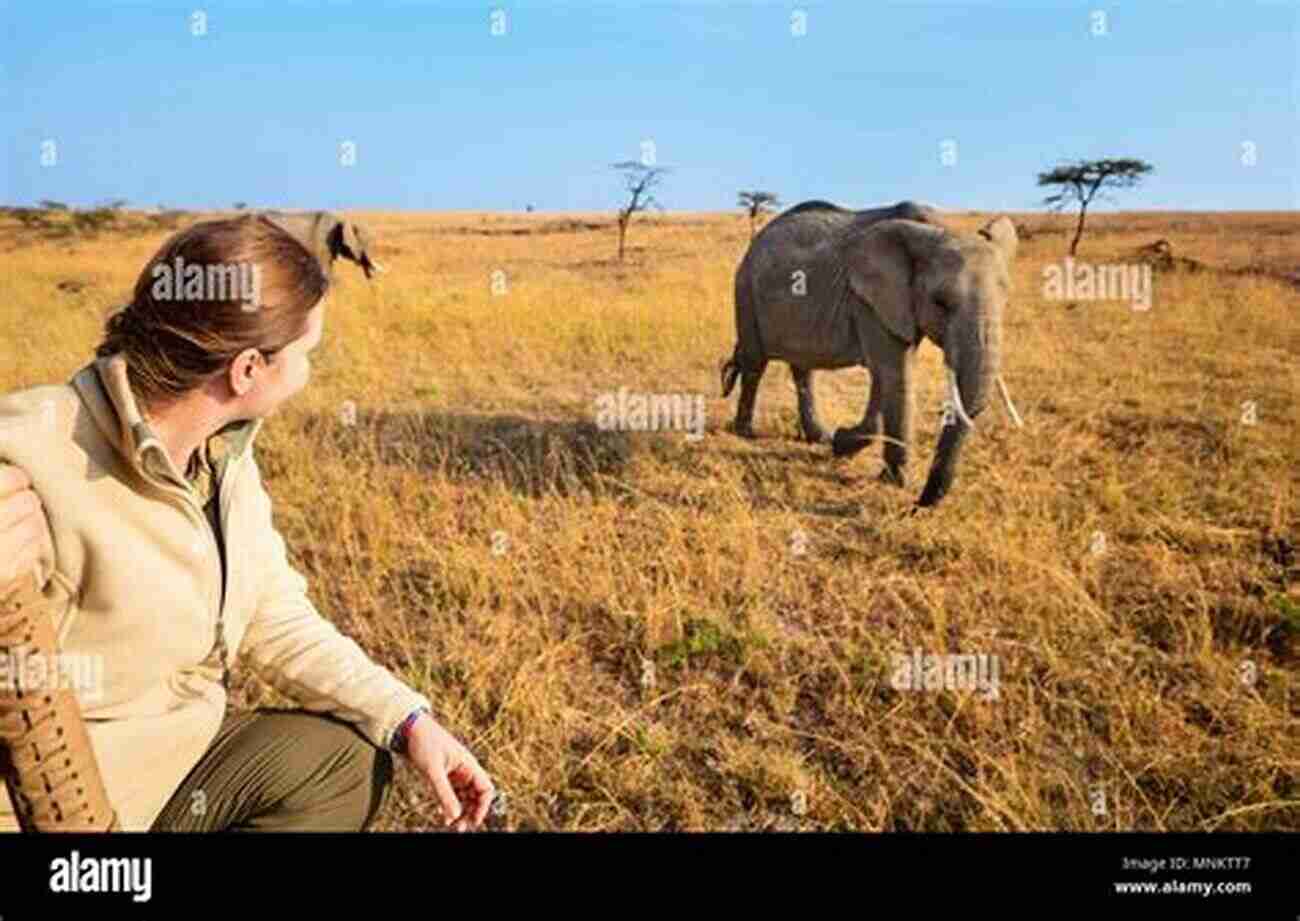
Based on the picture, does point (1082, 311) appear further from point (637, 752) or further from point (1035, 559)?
point (637, 752)

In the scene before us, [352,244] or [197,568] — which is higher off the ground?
[352,244]

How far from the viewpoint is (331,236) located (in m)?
3.89

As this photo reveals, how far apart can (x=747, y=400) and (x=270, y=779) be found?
3291mm

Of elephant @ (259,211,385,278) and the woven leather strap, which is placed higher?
elephant @ (259,211,385,278)

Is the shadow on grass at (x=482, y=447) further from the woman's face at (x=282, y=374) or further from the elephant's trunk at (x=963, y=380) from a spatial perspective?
the woman's face at (x=282, y=374)

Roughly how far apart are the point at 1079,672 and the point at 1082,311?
2.07 m

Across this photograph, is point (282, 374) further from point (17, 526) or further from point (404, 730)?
point (404, 730)

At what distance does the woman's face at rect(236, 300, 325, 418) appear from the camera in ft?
5.68

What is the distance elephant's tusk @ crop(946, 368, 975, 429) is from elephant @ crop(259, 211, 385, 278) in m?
1.97

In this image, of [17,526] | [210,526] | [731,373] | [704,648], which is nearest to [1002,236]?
[731,373]

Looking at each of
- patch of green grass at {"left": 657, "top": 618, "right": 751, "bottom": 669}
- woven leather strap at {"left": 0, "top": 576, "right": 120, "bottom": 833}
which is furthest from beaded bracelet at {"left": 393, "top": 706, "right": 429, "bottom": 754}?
patch of green grass at {"left": 657, "top": 618, "right": 751, "bottom": 669}

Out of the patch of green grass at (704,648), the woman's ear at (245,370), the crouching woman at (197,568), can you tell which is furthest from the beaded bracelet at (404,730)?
the patch of green grass at (704,648)

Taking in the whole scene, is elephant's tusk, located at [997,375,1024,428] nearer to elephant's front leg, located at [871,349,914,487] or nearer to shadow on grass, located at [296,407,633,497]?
elephant's front leg, located at [871,349,914,487]

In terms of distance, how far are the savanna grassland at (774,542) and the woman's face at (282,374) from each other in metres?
1.07
